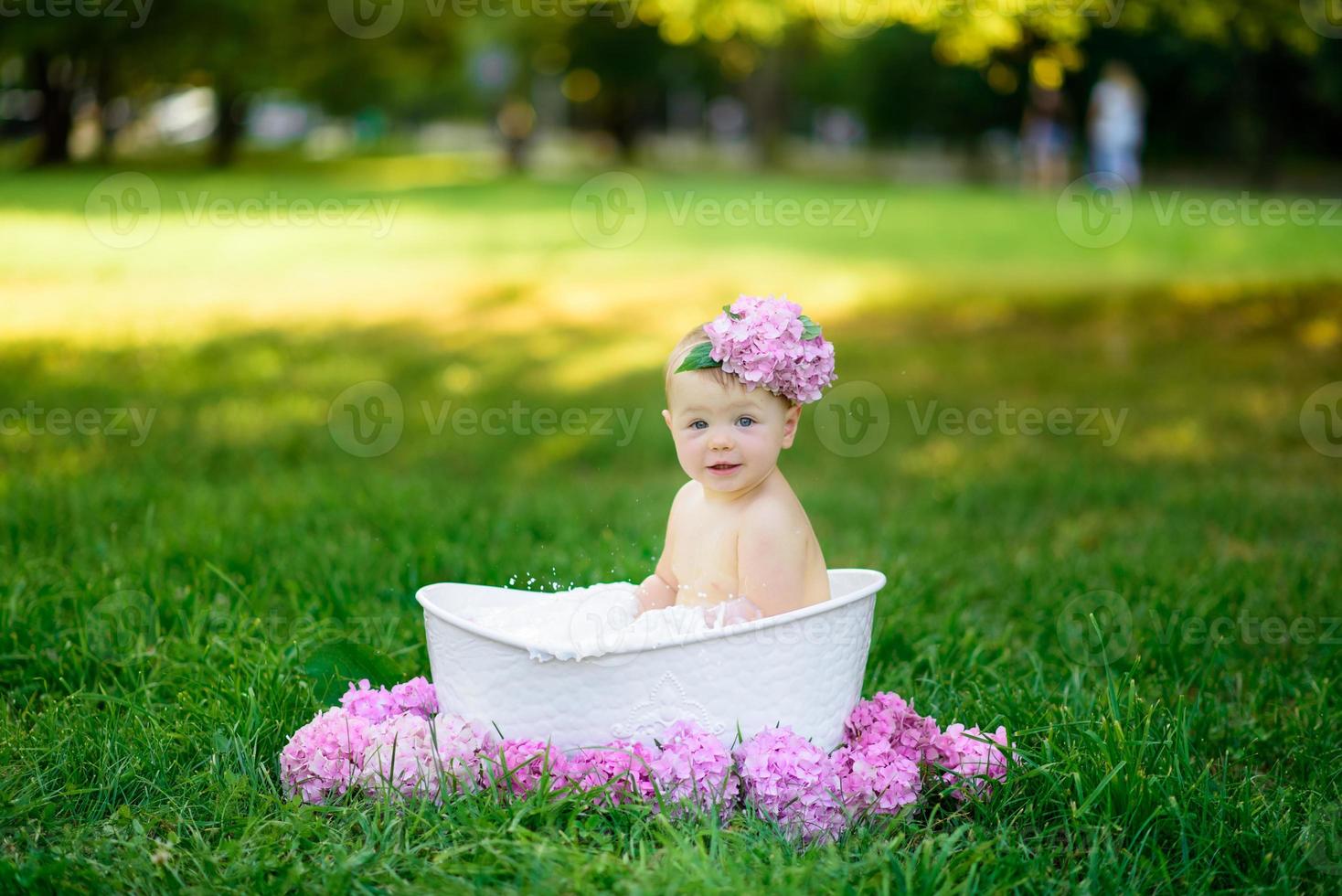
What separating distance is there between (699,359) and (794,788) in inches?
35.8

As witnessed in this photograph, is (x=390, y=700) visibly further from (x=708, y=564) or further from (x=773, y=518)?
(x=773, y=518)

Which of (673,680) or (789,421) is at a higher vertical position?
(789,421)

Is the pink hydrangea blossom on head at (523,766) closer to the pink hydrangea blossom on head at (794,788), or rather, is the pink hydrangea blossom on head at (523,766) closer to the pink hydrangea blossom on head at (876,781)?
the pink hydrangea blossom on head at (794,788)

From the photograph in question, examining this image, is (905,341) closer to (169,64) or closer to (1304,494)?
(1304,494)

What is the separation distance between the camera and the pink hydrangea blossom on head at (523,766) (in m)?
2.55

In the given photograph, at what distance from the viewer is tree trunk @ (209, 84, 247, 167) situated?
103 feet

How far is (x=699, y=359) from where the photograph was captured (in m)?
2.76
